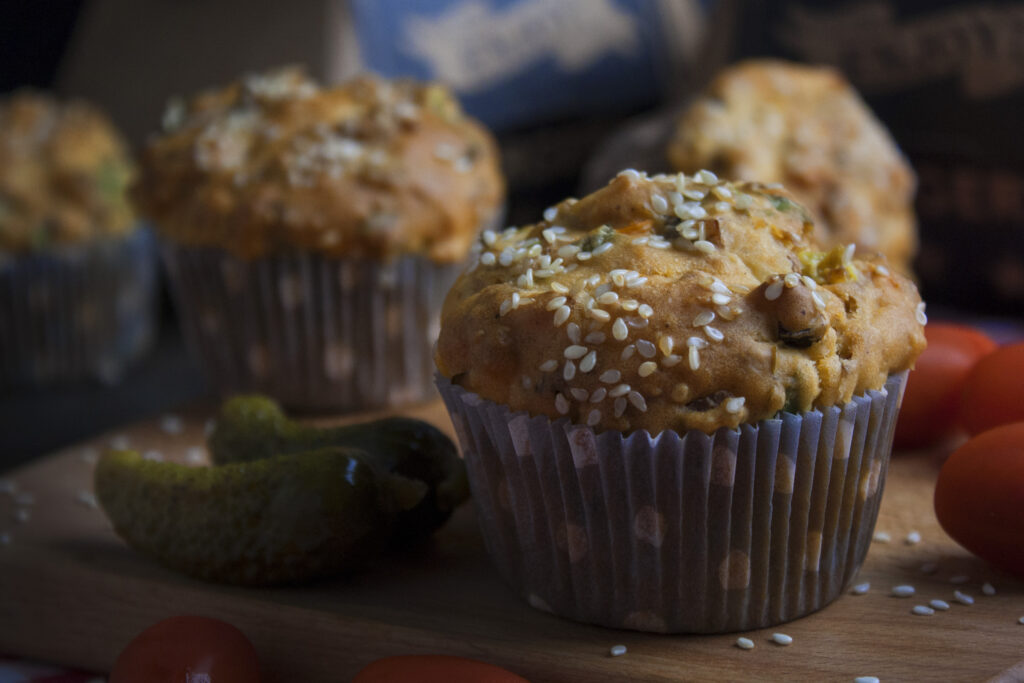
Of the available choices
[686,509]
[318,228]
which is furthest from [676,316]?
[318,228]

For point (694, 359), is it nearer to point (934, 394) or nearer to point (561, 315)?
point (561, 315)

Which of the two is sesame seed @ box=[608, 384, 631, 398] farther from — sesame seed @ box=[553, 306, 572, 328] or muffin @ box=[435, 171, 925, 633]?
sesame seed @ box=[553, 306, 572, 328]

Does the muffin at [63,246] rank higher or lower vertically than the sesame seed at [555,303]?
lower

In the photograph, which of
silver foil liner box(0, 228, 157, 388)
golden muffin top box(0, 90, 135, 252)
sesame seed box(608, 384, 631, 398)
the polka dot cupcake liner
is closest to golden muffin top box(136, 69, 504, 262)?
golden muffin top box(0, 90, 135, 252)

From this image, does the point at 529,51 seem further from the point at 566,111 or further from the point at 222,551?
the point at 222,551

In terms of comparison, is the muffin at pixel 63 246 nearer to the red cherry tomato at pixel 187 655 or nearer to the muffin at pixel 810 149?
the muffin at pixel 810 149

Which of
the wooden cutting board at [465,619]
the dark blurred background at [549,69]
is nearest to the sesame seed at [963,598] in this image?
the wooden cutting board at [465,619]

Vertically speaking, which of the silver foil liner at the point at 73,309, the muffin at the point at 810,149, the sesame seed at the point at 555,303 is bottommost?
the silver foil liner at the point at 73,309

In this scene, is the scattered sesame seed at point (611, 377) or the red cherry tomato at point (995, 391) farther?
the red cherry tomato at point (995, 391)
